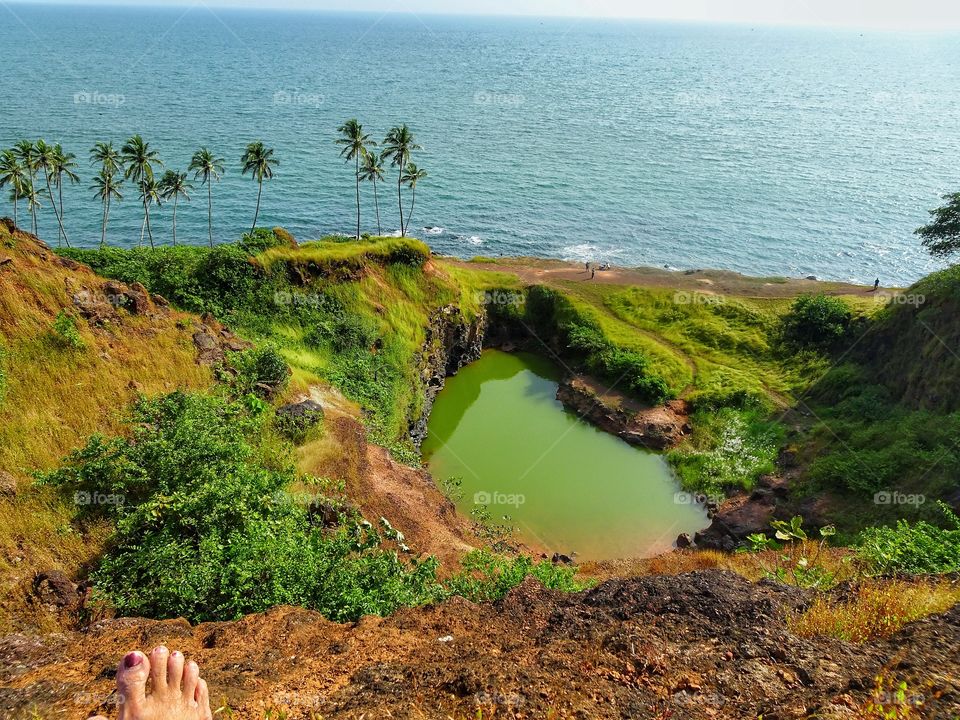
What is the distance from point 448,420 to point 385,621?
27.0 meters

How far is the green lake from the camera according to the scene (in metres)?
32.6

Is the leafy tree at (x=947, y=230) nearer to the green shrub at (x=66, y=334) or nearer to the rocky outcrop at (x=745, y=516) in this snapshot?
the rocky outcrop at (x=745, y=516)

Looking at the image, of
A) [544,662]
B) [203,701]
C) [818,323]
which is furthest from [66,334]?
[818,323]

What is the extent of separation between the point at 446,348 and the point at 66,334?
26125 mm

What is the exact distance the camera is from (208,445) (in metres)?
19.6

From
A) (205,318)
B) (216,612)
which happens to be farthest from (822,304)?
(216,612)

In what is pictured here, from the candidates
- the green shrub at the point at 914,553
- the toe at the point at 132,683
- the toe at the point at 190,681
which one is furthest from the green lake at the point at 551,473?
the toe at the point at 132,683

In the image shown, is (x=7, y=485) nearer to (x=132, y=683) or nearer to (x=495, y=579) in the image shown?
(x=132, y=683)

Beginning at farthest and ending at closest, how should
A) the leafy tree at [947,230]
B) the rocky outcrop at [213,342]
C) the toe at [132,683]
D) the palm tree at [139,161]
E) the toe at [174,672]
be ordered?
the palm tree at [139,161] < the leafy tree at [947,230] < the rocky outcrop at [213,342] < the toe at [174,672] < the toe at [132,683]

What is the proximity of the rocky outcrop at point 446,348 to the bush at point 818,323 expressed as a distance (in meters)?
24.0

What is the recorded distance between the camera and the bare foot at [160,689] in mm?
8164

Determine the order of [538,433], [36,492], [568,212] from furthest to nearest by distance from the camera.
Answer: [568,212], [538,433], [36,492]

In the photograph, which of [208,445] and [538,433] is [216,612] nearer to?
[208,445]

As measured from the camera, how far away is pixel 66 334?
23.1 m
